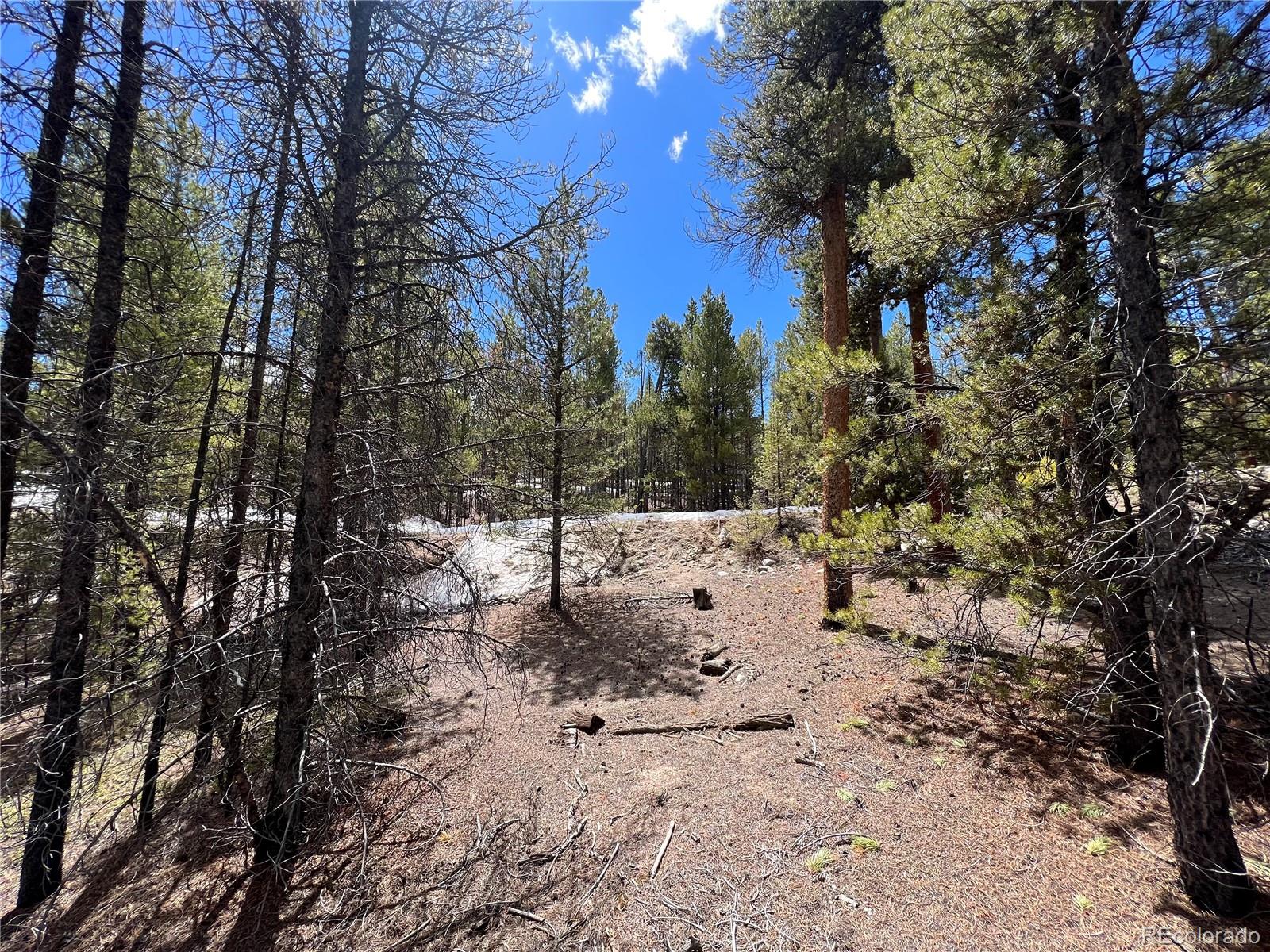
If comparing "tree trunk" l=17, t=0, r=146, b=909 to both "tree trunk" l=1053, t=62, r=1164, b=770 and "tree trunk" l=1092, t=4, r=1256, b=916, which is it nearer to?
"tree trunk" l=1092, t=4, r=1256, b=916

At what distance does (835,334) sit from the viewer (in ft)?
22.9

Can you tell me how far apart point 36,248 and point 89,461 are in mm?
2187

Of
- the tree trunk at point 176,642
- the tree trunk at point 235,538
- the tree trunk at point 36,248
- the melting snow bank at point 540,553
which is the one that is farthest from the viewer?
the melting snow bank at point 540,553

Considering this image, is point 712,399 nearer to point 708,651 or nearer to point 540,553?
point 540,553

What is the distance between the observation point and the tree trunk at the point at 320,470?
2930 millimetres

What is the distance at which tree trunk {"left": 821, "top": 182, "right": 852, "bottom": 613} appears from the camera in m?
6.80

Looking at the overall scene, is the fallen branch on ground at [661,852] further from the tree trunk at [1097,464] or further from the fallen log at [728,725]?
the tree trunk at [1097,464]

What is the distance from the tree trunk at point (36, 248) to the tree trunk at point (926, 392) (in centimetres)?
693

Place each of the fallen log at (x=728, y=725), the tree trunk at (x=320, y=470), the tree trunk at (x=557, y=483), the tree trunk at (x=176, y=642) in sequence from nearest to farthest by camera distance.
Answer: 1. the tree trunk at (x=176, y=642)
2. the tree trunk at (x=320, y=470)
3. the fallen log at (x=728, y=725)
4. the tree trunk at (x=557, y=483)

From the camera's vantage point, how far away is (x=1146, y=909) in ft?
7.81

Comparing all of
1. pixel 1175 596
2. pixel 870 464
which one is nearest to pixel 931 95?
pixel 870 464

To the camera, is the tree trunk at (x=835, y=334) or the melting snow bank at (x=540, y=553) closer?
the tree trunk at (x=835, y=334)

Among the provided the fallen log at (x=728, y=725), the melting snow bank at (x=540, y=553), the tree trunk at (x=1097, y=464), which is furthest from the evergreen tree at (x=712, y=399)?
the tree trunk at (x=1097, y=464)

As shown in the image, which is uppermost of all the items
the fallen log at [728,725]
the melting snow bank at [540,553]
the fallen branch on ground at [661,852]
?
the melting snow bank at [540,553]
